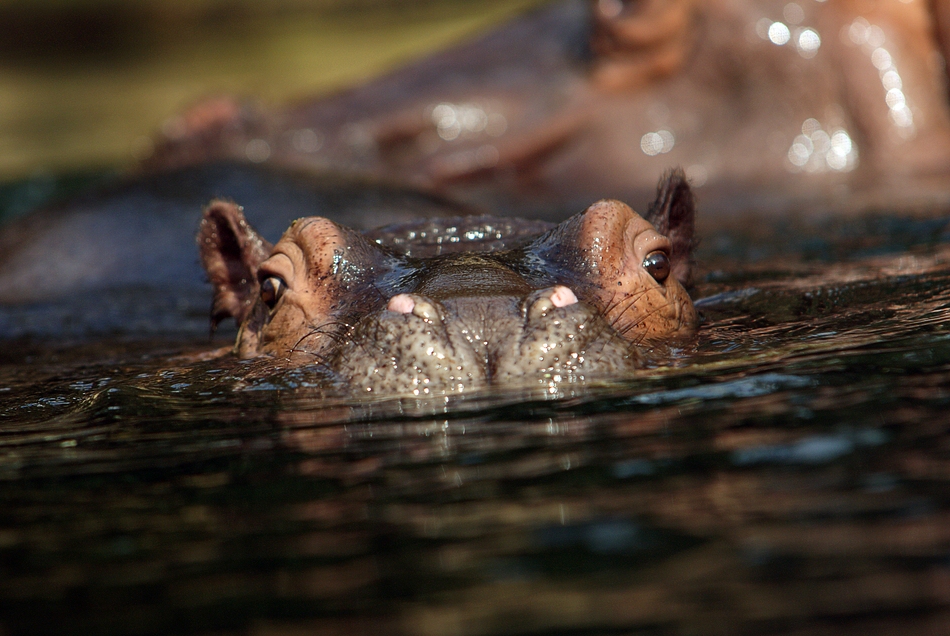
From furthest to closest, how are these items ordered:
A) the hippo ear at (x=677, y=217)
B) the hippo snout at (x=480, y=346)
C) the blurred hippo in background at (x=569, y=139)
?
the blurred hippo in background at (x=569, y=139) < the hippo ear at (x=677, y=217) < the hippo snout at (x=480, y=346)

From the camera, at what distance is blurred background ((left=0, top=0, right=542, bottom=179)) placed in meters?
15.9

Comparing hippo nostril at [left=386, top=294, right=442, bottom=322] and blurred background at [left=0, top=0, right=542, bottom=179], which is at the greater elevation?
blurred background at [left=0, top=0, right=542, bottom=179]

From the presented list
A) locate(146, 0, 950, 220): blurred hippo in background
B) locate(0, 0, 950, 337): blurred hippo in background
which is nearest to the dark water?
locate(0, 0, 950, 337): blurred hippo in background

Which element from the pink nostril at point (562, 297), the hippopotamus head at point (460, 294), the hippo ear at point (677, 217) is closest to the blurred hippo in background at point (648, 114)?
the hippo ear at point (677, 217)

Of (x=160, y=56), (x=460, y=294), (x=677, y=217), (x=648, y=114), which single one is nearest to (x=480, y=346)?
(x=460, y=294)

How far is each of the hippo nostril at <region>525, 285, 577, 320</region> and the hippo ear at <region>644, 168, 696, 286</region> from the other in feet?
4.15

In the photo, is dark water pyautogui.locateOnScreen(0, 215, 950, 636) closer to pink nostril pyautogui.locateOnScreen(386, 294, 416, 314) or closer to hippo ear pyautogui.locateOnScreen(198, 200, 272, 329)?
pink nostril pyautogui.locateOnScreen(386, 294, 416, 314)

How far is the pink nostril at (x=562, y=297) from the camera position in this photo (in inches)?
140

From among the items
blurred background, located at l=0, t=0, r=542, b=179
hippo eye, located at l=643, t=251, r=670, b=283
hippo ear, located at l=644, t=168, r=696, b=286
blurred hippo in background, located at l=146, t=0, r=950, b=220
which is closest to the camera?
hippo eye, located at l=643, t=251, r=670, b=283

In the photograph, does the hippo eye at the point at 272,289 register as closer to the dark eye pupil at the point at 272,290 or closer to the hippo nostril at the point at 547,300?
the dark eye pupil at the point at 272,290

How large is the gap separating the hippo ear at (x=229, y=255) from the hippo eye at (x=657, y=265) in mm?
1464

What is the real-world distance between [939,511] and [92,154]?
1347 cm

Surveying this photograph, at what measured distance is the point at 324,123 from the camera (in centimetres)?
952

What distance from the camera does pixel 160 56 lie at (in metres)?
25.6
